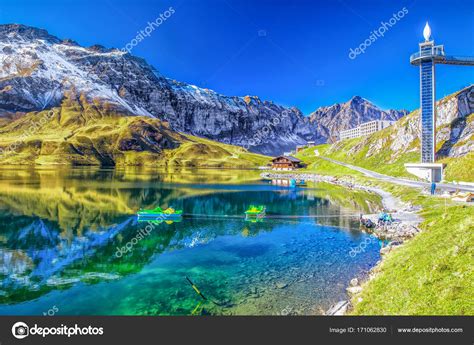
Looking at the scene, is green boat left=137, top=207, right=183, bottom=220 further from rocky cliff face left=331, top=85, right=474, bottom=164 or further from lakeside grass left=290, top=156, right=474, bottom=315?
rocky cliff face left=331, top=85, right=474, bottom=164

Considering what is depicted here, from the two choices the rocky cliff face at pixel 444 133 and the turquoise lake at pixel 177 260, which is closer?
the turquoise lake at pixel 177 260

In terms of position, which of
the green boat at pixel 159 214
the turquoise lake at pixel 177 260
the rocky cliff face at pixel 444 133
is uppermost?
the rocky cliff face at pixel 444 133

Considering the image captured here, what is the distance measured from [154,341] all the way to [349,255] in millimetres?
30183

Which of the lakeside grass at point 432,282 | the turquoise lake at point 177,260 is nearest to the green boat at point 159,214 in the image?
the turquoise lake at point 177,260

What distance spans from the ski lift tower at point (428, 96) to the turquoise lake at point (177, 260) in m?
30.9

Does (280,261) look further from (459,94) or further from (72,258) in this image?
(459,94)

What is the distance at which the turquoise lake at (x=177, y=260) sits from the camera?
22.8 m

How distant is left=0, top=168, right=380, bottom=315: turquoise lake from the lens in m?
22.8

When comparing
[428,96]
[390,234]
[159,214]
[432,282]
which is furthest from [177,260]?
[428,96]

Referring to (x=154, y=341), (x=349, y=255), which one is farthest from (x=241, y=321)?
(x=349, y=255)

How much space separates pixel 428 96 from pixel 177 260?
84868mm

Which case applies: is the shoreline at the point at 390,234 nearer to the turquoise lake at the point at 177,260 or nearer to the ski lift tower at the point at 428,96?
the turquoise lake at the point at 177,260

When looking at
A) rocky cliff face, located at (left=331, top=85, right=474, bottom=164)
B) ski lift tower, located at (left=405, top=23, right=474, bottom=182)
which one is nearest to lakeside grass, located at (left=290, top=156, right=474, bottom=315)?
ski lift tower, located at (left=405, top=23, right=474, bottom=182)

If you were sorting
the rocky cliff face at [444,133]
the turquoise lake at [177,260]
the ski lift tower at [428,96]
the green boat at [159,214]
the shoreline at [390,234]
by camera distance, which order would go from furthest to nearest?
the rocky cliff face at [444,133] < the ski lift tower at [428,96] < the green boat at [159,214] < the turquoise lake at [177,260] < the shoreline at [390,234]
